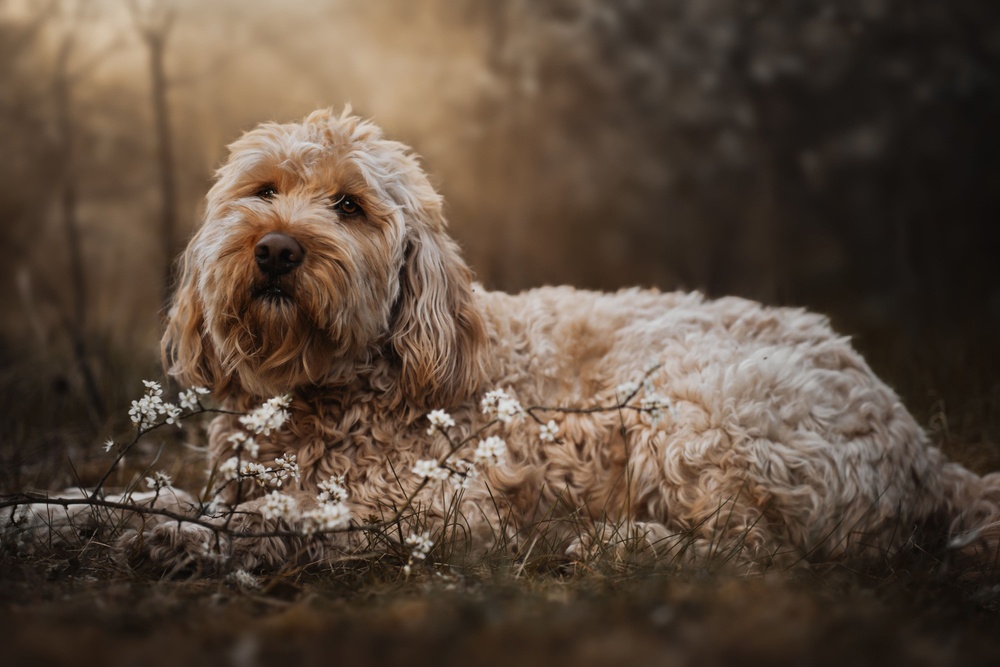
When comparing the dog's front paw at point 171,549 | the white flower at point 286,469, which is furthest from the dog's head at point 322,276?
the dog's front paw at point 171,549

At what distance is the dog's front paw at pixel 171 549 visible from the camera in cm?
235

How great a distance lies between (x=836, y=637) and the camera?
1.41 m

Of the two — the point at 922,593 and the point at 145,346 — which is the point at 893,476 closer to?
the point at 922,593

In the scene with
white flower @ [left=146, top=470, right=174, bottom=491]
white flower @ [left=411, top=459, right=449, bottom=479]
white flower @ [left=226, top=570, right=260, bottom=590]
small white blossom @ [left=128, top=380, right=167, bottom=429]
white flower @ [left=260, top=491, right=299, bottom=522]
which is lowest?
white flower @ [left=226, top=570, right=260, bottom=590]

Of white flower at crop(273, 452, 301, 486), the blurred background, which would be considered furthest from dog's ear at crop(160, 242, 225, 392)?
the blurred background

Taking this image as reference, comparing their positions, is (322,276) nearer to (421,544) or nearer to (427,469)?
(427,469)

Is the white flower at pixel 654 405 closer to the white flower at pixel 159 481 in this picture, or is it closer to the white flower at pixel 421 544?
the white flower at pixel 421 544

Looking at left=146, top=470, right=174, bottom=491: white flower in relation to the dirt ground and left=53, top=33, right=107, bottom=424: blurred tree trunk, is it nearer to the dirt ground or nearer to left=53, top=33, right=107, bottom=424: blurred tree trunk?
the dirt ground

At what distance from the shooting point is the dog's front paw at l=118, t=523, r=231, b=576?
2354 mm

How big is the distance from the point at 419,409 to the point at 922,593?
171 centimetres

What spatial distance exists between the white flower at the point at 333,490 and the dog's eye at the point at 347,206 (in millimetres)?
965

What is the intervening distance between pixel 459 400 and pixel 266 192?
3.49 feet

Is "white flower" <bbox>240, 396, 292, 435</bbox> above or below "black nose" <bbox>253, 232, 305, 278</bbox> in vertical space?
below

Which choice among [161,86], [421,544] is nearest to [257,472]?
[421,544]
